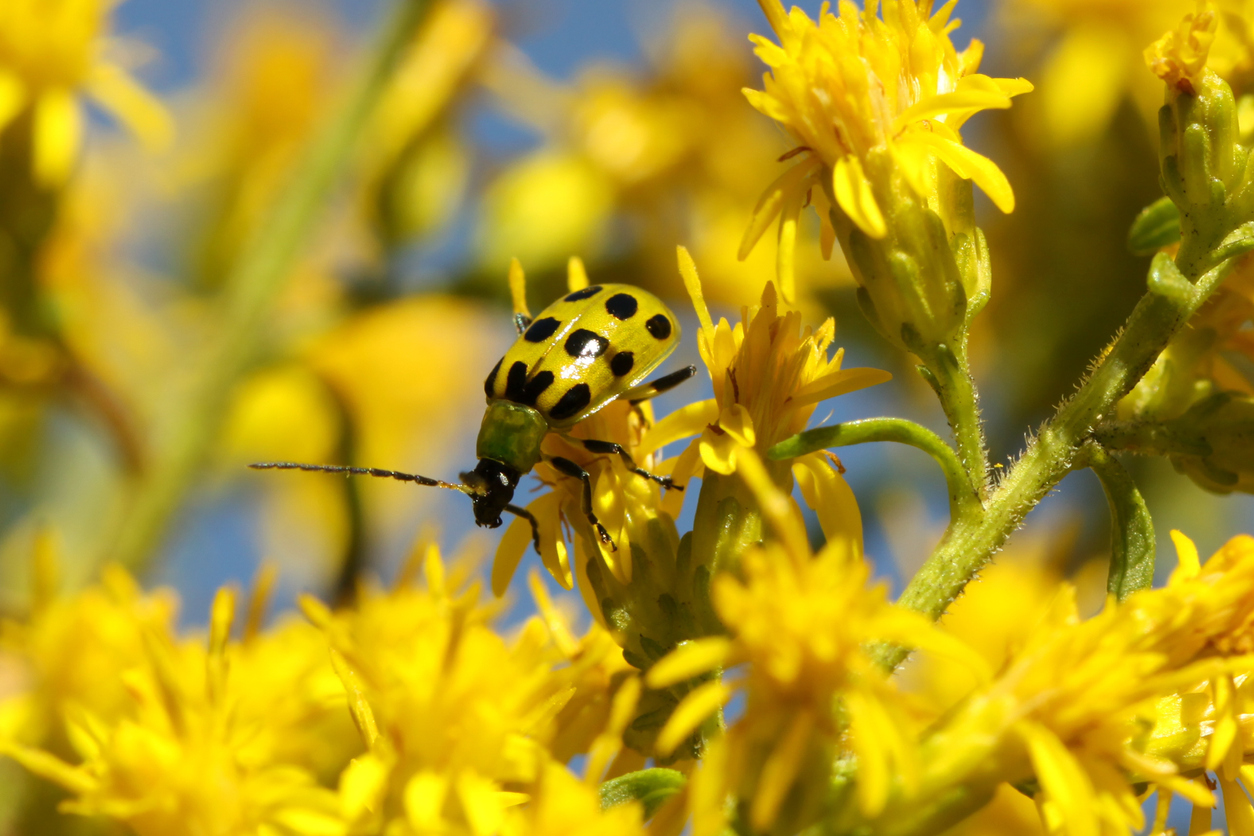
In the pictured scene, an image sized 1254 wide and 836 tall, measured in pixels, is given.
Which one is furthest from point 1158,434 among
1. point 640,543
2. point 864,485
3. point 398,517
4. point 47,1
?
point 398,517

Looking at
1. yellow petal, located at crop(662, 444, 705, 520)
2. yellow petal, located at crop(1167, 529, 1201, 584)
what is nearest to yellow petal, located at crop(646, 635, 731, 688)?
yellow petal, located at crop(662, 444, 705, 520)

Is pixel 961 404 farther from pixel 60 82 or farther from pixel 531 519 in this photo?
pixel 60 82

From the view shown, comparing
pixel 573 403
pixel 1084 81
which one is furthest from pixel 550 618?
pixel 1084 81

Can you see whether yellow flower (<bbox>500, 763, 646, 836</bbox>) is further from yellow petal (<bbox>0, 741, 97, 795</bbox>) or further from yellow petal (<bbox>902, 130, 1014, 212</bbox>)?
yellow petal (<bbox>902, 130, 1014, 212</bbox>)

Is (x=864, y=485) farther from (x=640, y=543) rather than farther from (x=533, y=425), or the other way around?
(x=640, y=543)

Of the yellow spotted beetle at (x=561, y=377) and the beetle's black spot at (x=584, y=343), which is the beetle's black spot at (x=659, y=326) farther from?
the beetle's black spot at (x=584, y=343)

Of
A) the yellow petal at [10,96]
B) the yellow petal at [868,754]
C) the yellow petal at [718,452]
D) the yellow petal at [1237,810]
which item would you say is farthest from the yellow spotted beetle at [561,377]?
the yellow petal at [10,96]
